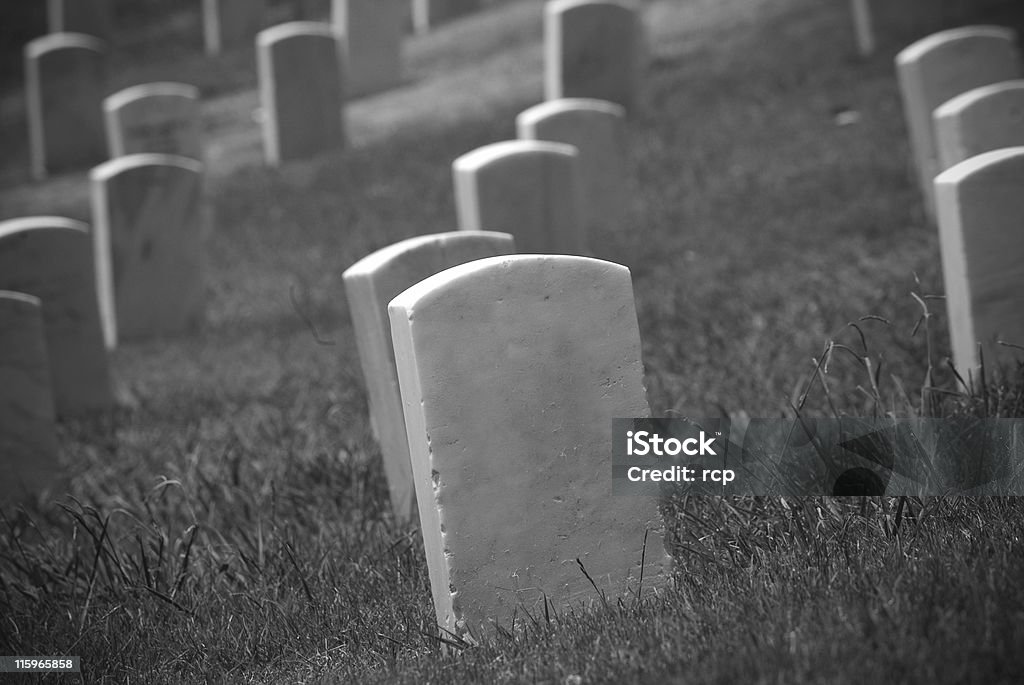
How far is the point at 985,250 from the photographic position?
14.8ft

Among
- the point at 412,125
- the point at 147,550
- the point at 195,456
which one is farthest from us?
the point at 412,125

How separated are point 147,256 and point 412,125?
5.32 metres

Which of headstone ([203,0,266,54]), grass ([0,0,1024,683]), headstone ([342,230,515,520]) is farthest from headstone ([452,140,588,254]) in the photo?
headstone ([203,0,266,54])

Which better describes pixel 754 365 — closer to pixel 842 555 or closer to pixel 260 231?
pixel 842 555

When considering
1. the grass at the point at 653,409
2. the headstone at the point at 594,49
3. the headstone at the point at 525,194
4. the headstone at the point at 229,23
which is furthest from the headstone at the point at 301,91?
the headstone at the point at 229,23

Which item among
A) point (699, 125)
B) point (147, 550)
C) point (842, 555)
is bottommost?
point (147, 550)

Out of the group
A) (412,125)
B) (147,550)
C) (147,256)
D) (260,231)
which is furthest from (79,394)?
(412,125)

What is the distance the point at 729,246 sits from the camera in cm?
803

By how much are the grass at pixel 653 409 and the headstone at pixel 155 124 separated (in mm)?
695

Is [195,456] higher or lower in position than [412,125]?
lower

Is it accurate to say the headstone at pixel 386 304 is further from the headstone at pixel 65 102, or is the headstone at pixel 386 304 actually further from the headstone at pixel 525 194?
the headstone at pixel 65 102

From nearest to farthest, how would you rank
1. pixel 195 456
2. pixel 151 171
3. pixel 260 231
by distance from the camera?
pixel 195 456, pixel 151 171, pixel 260 231

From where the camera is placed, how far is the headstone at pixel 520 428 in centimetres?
307

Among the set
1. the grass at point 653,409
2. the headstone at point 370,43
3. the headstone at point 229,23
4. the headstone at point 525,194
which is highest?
the headstone at point 229,23
